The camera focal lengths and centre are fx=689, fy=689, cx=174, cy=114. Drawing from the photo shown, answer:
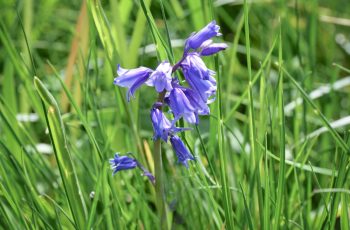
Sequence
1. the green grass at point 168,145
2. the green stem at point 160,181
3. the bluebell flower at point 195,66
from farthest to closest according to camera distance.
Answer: the green grass at point 168,145
the green stem at point 160,181
the bluebell flower at point 195,66

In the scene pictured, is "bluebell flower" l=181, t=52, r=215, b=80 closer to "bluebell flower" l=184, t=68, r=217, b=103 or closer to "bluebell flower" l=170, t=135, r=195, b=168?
"bluebell flower" l=184, t=68, r=217, b=103

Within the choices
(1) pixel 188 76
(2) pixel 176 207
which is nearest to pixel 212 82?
(1) pixel 188 76

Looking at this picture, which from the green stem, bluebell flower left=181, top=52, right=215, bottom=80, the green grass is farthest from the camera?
the green grass

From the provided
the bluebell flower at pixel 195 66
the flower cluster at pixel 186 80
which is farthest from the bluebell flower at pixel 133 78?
the bluebell flower at pixel 195 66

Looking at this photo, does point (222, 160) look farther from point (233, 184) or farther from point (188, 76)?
point (233, 184)

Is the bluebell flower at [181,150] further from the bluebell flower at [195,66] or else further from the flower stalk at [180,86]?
the bluebell flower at [195,66]

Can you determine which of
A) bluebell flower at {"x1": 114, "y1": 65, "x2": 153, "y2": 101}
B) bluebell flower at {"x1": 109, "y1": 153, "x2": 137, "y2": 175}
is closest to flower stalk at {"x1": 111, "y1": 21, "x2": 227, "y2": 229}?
bluebell flower at {"x1": 114, "y1": 65, "x2": 153, "y2": 101}

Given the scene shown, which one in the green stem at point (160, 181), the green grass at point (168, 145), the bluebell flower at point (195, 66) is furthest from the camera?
the green grass at point (168, 145)
